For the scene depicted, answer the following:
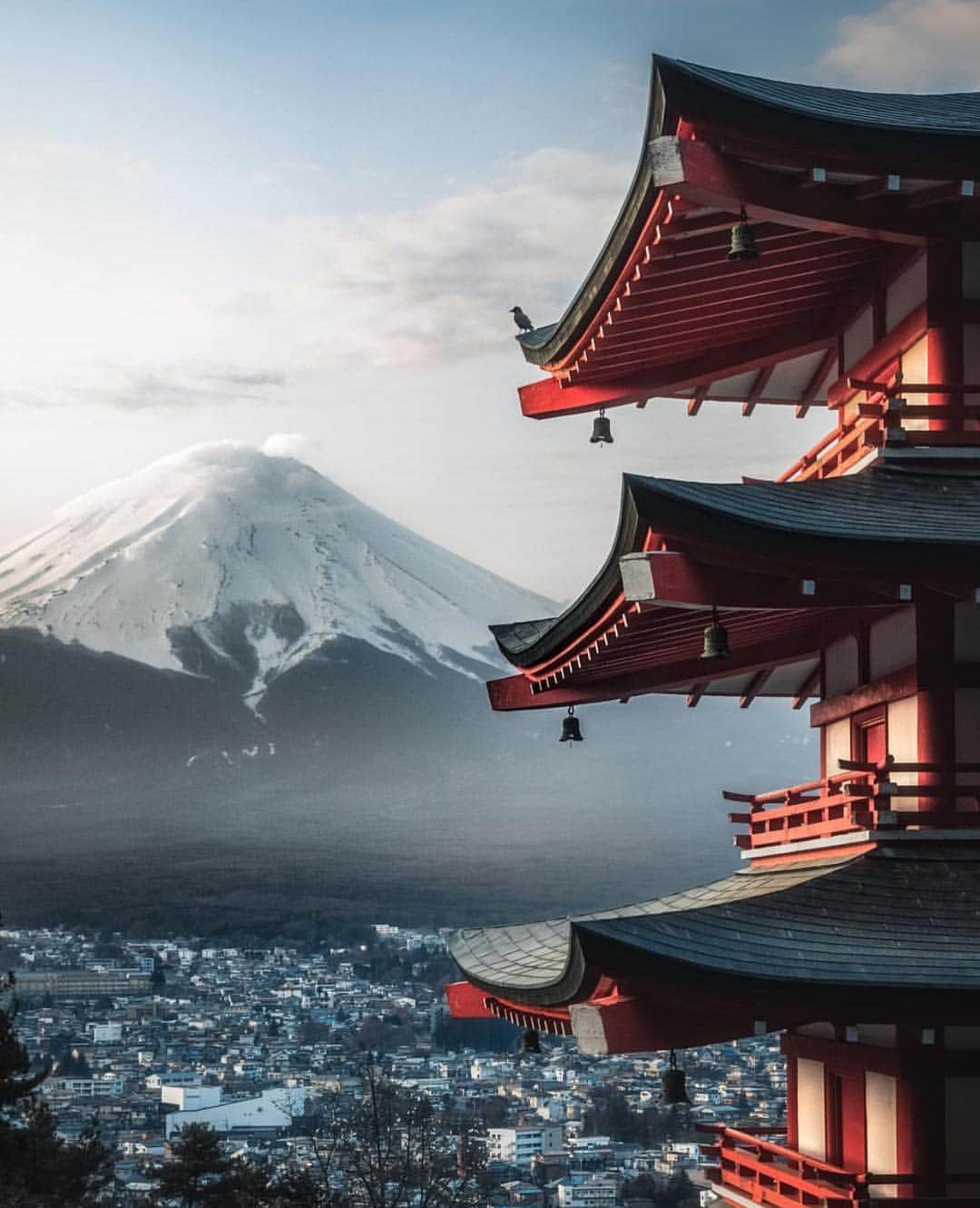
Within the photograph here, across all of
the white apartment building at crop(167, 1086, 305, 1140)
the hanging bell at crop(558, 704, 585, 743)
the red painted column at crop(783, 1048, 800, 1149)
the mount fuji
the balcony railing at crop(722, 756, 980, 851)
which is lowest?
the white apartment building at crop(167, 1086, 305, 1140)

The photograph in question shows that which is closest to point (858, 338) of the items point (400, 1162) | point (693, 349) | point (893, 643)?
point (693, 349)

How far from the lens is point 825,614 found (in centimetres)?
1262

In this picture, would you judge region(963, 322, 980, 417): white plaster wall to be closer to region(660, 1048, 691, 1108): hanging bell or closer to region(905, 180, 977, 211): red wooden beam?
region(905, 180, 977, 211): red wooden beam

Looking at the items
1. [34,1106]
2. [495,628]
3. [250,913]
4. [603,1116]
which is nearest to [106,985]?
[250,913]

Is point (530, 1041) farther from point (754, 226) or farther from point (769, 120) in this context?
point (769, 120)

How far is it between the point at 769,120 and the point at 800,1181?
5710mm

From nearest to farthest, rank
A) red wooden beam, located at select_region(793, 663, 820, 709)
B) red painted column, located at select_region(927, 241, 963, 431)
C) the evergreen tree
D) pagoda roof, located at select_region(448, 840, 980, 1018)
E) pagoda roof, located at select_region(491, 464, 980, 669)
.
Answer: pagoda roof, located at select_region(448, 840, 980, 1018) → pagoda roof, located at select_region(491, 464, 980, 669) → red painted column, located at select_region(927, 241, 963, 431) → red wooden beam, located at select_region(793, 663, 820, 709) → the evergreen tree

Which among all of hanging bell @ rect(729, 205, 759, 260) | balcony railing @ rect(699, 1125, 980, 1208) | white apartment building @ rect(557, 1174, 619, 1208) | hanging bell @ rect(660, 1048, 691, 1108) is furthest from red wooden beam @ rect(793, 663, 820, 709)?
white apartment building @ rect(557, 1174, 619, 1208)

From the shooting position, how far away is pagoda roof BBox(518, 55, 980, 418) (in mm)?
10375

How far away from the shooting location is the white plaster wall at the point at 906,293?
11.7 m

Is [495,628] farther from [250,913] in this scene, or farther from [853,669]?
[250,913]

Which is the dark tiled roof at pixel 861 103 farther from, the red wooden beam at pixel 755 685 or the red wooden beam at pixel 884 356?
the red wooden beam at pixel 755 685

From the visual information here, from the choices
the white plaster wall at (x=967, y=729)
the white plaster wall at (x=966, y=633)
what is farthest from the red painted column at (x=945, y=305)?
the white plaster wall at (x=967, y=729)

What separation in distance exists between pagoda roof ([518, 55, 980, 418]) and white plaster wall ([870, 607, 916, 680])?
1.69 metres
